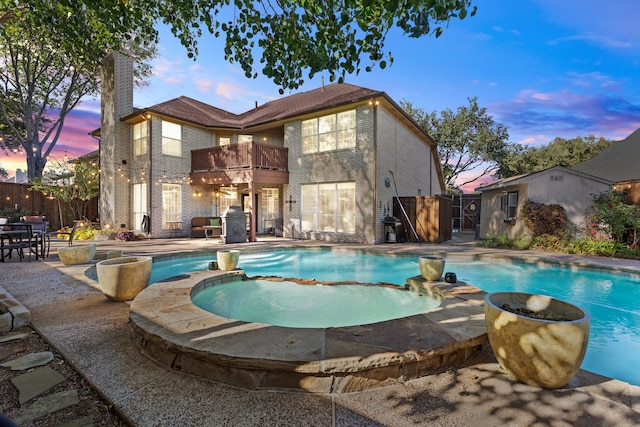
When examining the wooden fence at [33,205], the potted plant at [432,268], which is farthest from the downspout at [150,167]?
the potted plant at [432,268]

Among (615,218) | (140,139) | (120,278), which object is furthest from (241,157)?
(615,218)

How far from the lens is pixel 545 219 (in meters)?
10.6

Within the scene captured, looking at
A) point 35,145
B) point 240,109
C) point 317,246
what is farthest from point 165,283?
point 35,145

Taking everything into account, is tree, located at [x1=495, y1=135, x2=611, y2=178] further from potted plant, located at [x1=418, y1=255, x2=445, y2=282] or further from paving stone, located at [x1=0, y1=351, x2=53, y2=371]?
paving stone, located at [x1=0, y1=351, x2=53, y2=371]

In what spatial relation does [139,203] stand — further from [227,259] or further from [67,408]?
[67,408]

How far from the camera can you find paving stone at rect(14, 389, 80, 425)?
69.9 inches

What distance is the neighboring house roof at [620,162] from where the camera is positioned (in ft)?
43.7

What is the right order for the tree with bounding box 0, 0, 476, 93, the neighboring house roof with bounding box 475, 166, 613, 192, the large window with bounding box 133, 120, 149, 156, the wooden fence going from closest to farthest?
1. the tree with bounding box 0, 0, 476, 93
2. the neighboring house roof with bounding box 475, 166, 613, 192
3. the large window with bounding box 133, 120, 149, 156
4. the wooden fence

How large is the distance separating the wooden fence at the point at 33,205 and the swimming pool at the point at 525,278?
1169 cm

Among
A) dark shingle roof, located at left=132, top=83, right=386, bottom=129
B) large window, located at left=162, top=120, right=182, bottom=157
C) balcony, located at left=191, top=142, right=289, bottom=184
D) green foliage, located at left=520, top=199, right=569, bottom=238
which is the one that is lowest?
green foliage, located at left=520, top=199, right=569, bottom=238

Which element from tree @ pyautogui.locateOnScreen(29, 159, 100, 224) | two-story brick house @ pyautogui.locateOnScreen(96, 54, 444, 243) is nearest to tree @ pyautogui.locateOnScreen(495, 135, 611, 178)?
two-story brick house @ pyautogui.locateOnScreen(96, 54, 444, 243)

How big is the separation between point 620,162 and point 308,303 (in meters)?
18.2

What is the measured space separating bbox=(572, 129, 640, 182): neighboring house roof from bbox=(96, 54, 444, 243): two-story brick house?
929cm

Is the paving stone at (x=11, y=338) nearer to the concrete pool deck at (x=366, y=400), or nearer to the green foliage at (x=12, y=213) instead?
the concrete pool deck at (x=366, y=400)
